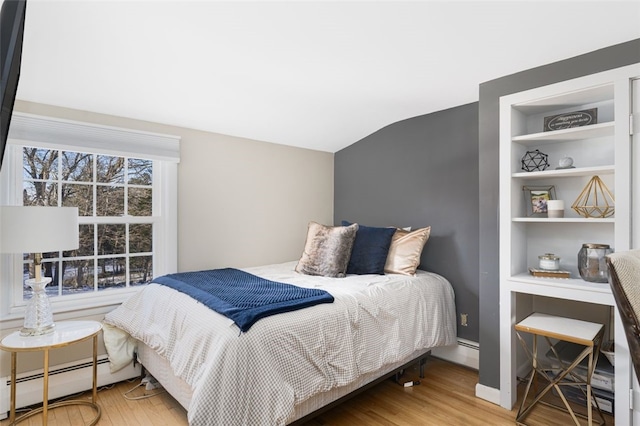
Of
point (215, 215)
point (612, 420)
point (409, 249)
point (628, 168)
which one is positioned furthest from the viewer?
point (215, 215)

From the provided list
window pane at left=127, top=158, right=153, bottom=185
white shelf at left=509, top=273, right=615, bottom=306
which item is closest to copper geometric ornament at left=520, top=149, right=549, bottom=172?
white shelf at left=509, top=273, right=615, bottom=306

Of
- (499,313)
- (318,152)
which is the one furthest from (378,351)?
(318,152)

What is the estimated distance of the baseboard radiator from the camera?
2123 mm

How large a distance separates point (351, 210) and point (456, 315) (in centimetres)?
154

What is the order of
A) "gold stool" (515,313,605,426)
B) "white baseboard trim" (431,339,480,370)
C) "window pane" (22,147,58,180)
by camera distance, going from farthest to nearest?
"white baseboard trim" (431,339,480,370)
"window pane" (22,147,58,180)
"gold stool" (515,313,605,426)

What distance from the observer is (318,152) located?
3.94 meters

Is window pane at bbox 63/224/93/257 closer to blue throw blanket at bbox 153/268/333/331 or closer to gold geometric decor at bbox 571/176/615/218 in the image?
blue throw blanket at bbox 153/268/333/331

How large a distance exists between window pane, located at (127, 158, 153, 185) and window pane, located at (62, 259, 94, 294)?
2.31 feet

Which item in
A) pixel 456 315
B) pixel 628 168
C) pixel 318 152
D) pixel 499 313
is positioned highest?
pixel 318 152

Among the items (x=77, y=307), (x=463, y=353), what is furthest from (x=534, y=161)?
(x=77, y=307)

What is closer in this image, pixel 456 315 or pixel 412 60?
pixel 412 60

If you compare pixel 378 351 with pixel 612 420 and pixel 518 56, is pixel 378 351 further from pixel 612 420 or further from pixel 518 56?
pixel 518 56

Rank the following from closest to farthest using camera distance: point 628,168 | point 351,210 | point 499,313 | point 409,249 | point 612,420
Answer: point 628,168 < point 612,420 < point 499,313 < point 409,249 < point 351,210

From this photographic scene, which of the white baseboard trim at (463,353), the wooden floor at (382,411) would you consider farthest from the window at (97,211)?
the white baseboard trim at (463,353)
